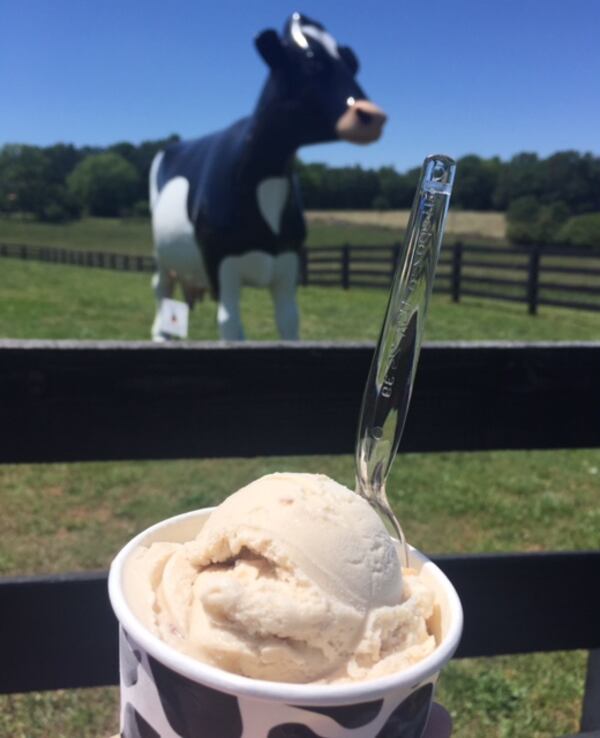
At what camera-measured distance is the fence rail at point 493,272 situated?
13.2m

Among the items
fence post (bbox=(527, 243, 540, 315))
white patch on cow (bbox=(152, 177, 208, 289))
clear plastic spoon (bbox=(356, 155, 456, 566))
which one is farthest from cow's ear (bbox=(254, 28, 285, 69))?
fence post (bbox=(527, 243, 540, 315))

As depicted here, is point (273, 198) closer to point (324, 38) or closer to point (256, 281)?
point (256, 281)

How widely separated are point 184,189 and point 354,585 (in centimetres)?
417

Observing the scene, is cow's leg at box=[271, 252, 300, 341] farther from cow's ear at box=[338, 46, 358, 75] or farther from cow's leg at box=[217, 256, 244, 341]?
cow's ear at box=[338, 46, 358, 75]

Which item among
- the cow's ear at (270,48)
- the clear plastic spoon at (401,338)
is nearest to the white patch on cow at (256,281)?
the cow's ear at (270,48)

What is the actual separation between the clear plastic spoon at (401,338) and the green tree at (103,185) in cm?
4225

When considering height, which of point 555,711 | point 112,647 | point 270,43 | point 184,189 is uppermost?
point 270,43

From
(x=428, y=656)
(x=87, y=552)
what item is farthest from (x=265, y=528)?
(x=87, y=552)

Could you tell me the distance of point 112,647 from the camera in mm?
1406

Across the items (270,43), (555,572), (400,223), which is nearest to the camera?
(555,572)

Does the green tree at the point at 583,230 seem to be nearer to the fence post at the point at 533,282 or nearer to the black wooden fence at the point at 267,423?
the fence post at the point at 533,282

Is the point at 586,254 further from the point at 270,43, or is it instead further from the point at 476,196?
the point at 270,43

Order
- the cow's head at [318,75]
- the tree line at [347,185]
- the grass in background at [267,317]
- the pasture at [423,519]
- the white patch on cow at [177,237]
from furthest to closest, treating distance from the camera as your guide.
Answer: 1. the tree line at [347,185]
2. the grass in background at [267,317]
3. the white patch on cow at [177,237]
4. the cow's head at [318,75]
5. the pasture at [423,519]

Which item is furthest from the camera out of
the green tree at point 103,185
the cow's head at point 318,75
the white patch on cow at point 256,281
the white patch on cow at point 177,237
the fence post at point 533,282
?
the green tree at point 103,185
